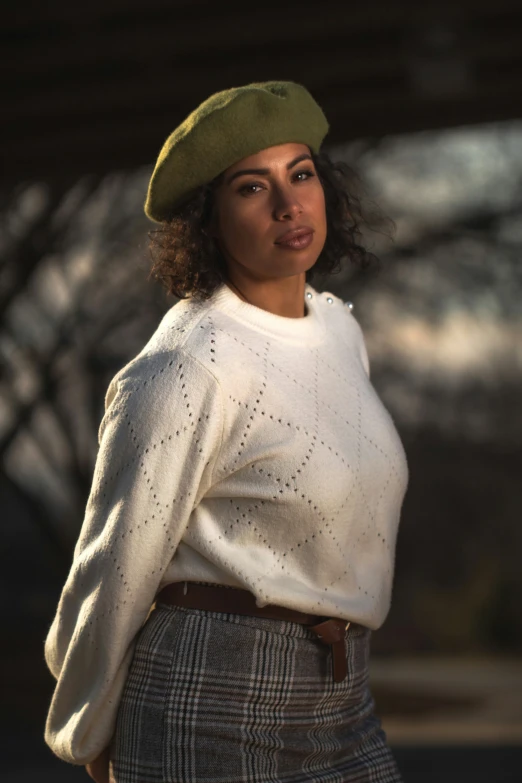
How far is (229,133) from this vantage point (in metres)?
2.40

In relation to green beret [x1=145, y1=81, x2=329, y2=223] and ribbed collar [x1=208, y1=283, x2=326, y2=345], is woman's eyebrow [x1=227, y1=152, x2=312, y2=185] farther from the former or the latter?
ribbed collar [x1=208, y1=283, x2=326, y2=345]

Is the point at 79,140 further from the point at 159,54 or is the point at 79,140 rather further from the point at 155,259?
the point at 155,259

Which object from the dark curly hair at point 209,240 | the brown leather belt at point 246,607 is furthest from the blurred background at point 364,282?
the brown leather belt at point 246,607

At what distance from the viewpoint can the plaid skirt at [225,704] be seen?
2.27 meters

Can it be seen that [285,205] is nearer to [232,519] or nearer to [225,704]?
[232,519]

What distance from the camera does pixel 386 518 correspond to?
8.25 feet

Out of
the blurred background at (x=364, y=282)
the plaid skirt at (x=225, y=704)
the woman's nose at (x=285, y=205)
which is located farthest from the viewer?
the blurred background at (x=364, y=282)

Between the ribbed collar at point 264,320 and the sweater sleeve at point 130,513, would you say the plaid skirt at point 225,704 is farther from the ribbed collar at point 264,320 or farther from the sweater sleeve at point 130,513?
the ribbed collar at point 264,320

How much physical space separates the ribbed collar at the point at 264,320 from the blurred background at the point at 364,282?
0.30 metres

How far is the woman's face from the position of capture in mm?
2414

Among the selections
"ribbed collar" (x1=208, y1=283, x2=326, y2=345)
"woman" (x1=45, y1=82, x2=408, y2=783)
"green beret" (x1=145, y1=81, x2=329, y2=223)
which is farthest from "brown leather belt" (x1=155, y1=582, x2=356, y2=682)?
"green beret" (x1=145, y1=81, x2=329, y2=223)

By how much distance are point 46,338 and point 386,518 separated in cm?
814

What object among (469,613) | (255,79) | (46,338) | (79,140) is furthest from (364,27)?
(469,613)

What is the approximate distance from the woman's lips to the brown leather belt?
64cm
